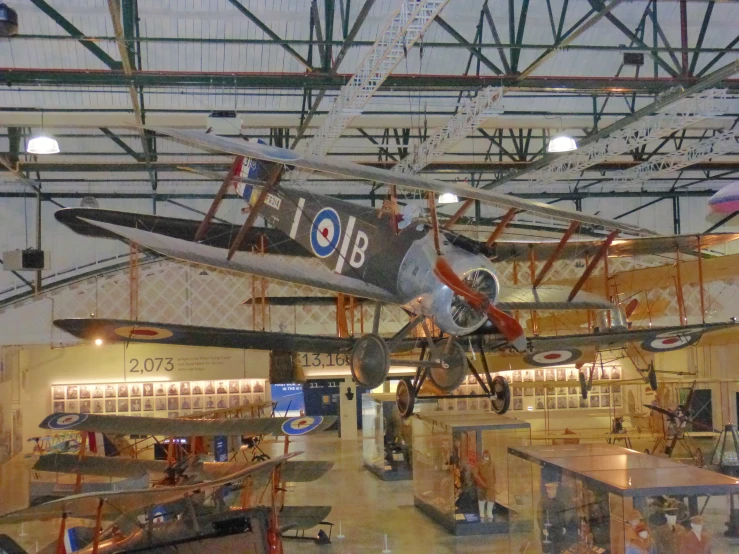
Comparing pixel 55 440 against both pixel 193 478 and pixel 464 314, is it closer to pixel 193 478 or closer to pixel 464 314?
pixel 193 478

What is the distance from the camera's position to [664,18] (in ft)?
29.6

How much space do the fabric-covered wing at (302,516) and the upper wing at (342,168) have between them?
3.54m

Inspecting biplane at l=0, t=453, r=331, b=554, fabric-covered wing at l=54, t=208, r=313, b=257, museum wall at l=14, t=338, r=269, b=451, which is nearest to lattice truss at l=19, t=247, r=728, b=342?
museum wall at l=14, t=338, r=269, b=451

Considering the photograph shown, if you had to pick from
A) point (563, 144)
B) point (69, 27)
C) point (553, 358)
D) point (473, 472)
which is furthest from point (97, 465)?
point (563, 144)

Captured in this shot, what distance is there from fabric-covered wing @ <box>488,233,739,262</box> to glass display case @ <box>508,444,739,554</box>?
3.55 m

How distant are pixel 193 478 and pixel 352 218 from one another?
2.97m

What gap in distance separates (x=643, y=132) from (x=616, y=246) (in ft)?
4.98

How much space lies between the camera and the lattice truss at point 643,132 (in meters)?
8.29

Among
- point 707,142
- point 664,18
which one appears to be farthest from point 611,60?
point 707,142

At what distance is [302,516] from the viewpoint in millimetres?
7480

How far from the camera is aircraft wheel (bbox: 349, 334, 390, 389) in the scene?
19.9 feet

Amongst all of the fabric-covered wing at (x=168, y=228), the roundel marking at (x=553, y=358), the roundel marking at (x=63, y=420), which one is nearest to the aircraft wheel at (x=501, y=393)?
the roundel marking at (x=553, y=358)

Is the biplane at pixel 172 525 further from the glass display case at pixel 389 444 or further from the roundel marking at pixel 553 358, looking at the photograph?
the glass display case at pixel 389 444

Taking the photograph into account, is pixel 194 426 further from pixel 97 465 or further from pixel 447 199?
pixel 447 199
